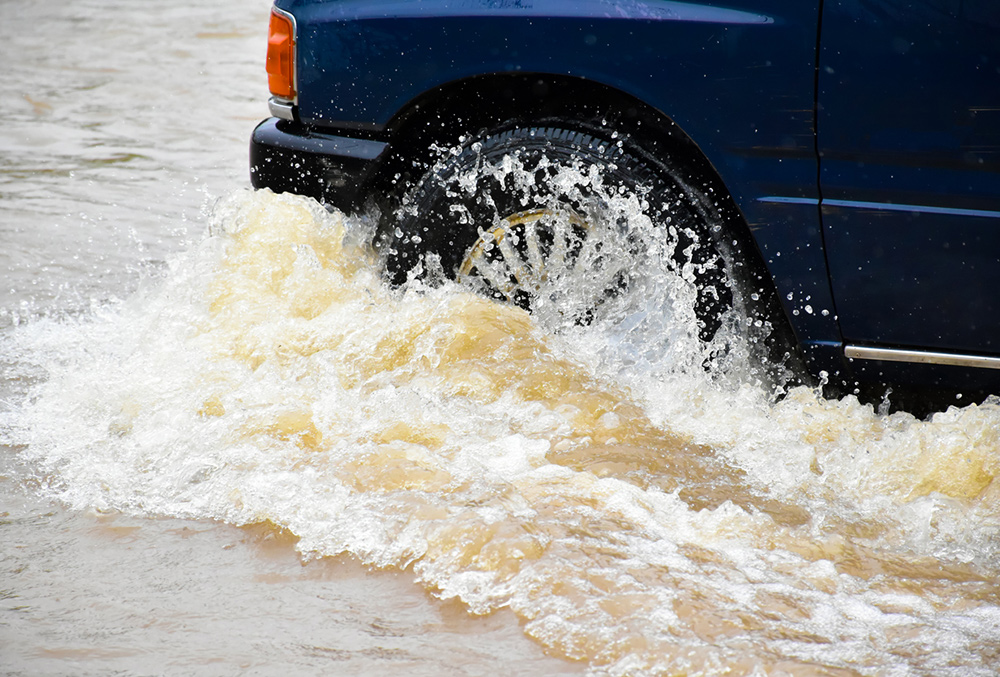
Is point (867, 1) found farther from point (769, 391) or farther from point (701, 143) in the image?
point (769, 391)

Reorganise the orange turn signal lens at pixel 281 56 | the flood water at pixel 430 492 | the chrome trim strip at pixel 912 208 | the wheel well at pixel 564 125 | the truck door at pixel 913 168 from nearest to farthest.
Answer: the flood water at pixel 430 492 → the truck door at pixel 913 168 → the chrome trim strip at pixel 912 208 → the wheel well at pixel 564 125 → the orange turn signal lens at pixel 281 56

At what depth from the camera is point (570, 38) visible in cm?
289

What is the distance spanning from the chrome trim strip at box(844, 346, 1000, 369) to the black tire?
400mm

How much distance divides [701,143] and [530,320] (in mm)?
806

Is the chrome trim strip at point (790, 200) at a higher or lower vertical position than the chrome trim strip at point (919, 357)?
higher

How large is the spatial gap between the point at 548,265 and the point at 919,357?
114cm

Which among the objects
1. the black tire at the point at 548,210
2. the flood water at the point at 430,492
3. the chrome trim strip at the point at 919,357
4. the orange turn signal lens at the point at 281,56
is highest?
the orange turn signal lens at the point at 281,56

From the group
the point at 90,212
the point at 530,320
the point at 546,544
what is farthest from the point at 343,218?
the point at 90,212

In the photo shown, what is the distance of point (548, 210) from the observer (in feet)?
10.3

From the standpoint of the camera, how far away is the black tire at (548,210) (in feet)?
9.91

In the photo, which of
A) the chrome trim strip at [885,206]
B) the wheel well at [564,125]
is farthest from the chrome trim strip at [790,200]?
the wheel well at [564,125]

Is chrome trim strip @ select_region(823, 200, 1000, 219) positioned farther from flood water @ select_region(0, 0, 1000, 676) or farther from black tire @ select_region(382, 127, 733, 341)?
flood water @ select_region(0, 0, 1000, 676)

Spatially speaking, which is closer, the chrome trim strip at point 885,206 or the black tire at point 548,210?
the chrome trim strip at point 885,206

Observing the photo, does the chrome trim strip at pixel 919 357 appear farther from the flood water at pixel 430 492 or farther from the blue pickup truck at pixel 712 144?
the flood water at pixel 430 492
